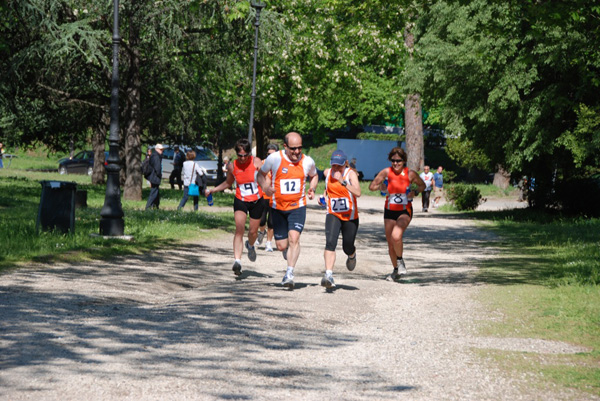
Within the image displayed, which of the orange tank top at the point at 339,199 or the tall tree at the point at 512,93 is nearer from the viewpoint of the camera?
the orange tank top at the point at 339,199

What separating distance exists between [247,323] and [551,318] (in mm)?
3498

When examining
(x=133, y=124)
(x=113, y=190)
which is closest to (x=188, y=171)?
(x=133, y=124)

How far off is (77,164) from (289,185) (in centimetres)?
4865

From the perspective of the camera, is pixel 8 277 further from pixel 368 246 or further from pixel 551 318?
pixel 368 246

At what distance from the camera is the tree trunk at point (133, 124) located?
27.6 meters

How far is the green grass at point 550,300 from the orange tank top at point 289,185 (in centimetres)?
269

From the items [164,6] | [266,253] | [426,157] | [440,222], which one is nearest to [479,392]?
[266,253]

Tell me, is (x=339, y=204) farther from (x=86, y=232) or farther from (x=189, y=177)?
(x=189, y=177)

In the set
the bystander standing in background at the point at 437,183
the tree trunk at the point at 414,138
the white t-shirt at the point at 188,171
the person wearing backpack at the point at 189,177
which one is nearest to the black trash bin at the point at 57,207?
the person wearing backpack at the point at 189,177

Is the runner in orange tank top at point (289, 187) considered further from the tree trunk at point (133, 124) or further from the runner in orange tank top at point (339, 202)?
the tree trunk at point (133, 124)

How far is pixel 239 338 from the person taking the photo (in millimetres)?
7801

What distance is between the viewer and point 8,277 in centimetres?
1130

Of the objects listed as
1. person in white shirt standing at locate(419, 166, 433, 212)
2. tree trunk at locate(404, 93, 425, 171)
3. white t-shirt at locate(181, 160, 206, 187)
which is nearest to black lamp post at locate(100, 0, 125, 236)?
white t-shirt at locate(181, 160, 206, 187)

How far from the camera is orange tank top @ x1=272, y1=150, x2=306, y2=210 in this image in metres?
11.1
